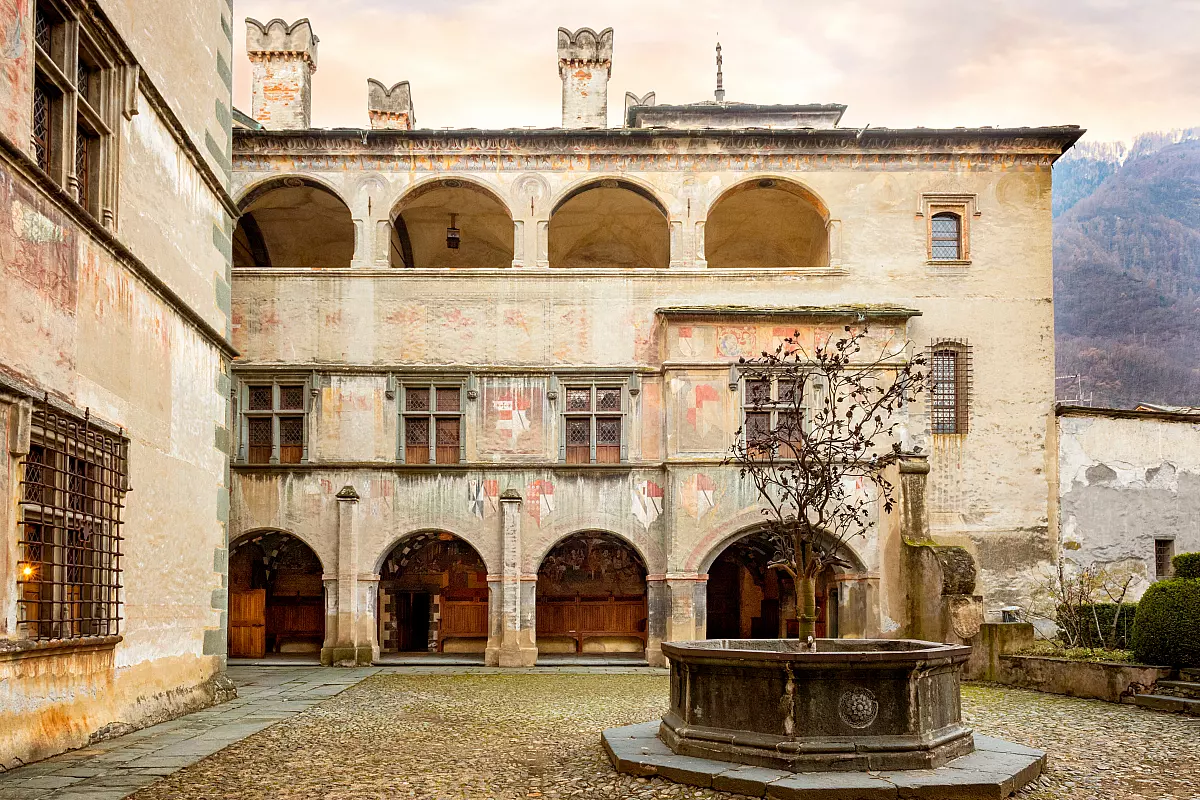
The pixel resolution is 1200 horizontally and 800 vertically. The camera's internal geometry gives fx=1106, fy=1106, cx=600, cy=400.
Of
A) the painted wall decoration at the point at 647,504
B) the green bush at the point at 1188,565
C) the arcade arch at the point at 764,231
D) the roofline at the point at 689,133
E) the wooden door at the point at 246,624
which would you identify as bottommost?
the wooden door at the point at 246,624

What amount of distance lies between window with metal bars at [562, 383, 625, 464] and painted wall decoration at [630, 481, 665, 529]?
83cm

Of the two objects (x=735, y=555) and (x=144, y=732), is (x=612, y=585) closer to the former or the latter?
(x=735, y=555)

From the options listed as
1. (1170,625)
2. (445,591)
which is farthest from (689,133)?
(1170,625)

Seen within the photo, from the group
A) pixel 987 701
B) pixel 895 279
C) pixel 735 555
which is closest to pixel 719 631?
pixel 735 555

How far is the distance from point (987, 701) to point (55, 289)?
40.9 ft

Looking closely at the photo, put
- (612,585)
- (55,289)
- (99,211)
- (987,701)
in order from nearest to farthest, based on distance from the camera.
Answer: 1. (55,289)
2. (99,211)
3. (987,701)
4. (612,585)

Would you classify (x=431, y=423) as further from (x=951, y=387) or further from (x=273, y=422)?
(x=951, y=387)

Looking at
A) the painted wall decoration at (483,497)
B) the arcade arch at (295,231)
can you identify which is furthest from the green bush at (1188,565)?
the arcade arch at (295,231)

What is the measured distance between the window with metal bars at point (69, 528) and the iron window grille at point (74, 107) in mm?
2320

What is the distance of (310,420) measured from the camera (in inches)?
858

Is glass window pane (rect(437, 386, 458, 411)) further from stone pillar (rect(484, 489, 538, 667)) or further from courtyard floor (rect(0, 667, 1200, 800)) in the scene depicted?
courtyard floor (rect(0, 667, 1200, 800))

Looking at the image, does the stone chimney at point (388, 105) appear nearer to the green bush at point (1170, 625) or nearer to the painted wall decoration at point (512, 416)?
the painted wall decoration at point (512, 416)

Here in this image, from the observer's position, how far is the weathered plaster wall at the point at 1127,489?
22.3 metres

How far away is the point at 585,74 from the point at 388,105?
175 inches
